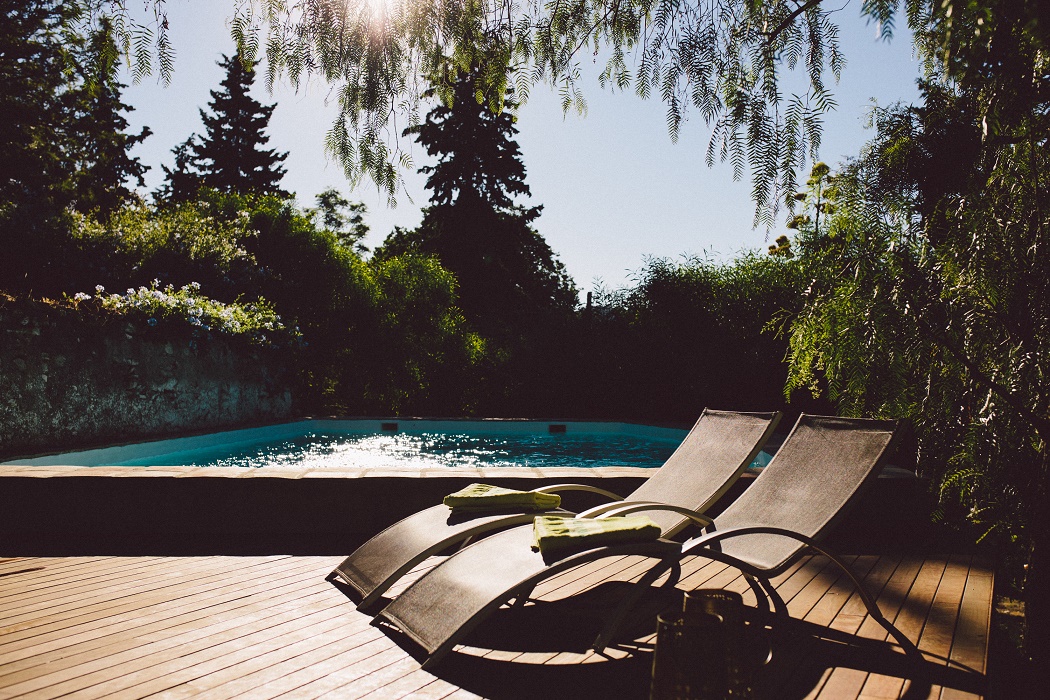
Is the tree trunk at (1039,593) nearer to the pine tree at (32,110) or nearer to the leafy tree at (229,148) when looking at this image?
the pine tree at (32,110)

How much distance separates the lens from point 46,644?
2.47m

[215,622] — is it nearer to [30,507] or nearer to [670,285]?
[30,507]

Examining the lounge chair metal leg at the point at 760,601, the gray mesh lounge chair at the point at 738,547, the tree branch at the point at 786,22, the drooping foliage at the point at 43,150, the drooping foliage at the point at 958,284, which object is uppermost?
the drooping foliage at the point at 43,150

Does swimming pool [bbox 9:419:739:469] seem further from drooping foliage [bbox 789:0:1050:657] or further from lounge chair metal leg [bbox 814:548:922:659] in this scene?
lounge chair metal leg [bbox 814:548:922:659]

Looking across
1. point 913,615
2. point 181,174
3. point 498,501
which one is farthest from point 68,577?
point 181,174

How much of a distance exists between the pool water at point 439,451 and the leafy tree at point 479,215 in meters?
12.7

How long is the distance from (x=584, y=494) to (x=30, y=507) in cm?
320

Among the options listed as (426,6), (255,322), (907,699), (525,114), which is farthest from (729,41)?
(255,322)

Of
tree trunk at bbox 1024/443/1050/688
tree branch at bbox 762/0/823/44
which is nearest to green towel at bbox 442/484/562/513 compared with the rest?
tree trunk at bbox 1024/443/1050/688

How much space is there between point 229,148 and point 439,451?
2407 cm

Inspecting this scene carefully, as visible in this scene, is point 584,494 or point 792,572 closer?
point 792,572

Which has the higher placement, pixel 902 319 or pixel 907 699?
pixel 902 319

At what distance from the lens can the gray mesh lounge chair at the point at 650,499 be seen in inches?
116

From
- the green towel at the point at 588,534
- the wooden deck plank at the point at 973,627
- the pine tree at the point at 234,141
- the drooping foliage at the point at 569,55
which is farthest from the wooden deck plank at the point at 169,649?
the pine tree at the point at 234,141
